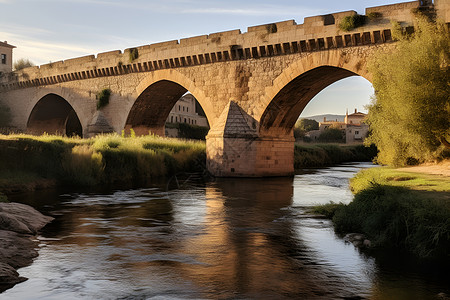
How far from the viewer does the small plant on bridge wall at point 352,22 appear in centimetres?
1808

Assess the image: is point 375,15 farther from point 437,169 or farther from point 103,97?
point 103,97

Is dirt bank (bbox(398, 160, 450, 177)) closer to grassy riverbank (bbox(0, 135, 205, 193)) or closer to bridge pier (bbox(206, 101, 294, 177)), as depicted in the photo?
bridge pier (bbox(206, 101, 294, 177))

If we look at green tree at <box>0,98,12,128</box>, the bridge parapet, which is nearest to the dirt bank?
the bridge parapet

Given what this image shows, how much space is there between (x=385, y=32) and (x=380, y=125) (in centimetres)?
350

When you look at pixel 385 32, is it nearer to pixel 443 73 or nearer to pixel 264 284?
pixel 443 73

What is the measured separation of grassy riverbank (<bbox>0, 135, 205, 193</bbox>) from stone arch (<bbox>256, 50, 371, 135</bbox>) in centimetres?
523

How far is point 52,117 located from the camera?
4000 centimetres

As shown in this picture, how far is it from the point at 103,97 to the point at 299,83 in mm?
14495

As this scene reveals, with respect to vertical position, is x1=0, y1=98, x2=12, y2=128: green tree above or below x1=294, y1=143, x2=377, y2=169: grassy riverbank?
Answer: above

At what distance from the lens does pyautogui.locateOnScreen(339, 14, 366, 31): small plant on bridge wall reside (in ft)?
59.3

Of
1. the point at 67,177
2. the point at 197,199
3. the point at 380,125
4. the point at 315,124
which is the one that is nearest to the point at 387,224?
the point at 197,199

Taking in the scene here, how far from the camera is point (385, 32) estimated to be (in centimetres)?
1750

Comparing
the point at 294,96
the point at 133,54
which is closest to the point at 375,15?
the point at 294,96

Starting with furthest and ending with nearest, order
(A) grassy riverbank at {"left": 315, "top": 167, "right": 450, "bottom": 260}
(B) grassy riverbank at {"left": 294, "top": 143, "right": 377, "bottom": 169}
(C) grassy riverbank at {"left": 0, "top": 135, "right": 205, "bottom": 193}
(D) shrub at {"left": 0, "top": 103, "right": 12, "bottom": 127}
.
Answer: (D) shrub at {"left": 0, "top": 103, "right": 12, "bottom": 127}, (B) grassy riverbank at {"left": 294, "top": 143, "right": 377, "bottom": 169}, (C) grassy riverbank at {"left": 0, "top": 135, "right": 205, "bottom": 193}, (A) grassy riverbank at {"left": 315, "top": 167, "right": 450, "bottom": 260}
